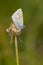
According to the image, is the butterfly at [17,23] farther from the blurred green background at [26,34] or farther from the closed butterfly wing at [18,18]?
the blurred green background at [26,34]

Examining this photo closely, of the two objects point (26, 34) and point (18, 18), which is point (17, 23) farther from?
point (26, 34)

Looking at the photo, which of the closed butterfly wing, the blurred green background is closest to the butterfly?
the closed butterfly wing

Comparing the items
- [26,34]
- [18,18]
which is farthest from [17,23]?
[26,34]

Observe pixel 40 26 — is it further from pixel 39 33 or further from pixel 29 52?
pixel 29 52

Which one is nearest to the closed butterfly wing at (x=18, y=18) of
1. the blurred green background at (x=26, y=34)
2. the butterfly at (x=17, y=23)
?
the butterfly at (x=17, y=23)

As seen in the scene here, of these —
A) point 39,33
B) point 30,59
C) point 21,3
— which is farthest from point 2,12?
point 30,59

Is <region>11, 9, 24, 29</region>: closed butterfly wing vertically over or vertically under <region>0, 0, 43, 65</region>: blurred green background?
under

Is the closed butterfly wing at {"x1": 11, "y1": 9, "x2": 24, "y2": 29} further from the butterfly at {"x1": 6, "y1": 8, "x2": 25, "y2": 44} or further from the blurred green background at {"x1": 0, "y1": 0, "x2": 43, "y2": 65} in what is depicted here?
the blurred green background at {"x1": 0, "y1": 0, "x2": 43, "y2": 65}

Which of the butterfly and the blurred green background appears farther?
the blurred green background
